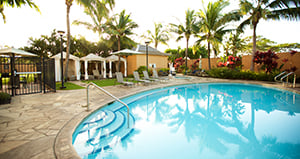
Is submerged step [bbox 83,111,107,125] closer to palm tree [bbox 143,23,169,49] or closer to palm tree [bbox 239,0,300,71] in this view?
palm tree [bbox 239,0,300,71]

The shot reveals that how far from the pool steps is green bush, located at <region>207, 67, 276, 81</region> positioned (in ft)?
41.9

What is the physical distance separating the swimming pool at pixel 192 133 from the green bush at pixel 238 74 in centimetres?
716

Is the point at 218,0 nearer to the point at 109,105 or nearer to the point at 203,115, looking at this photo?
the point at 203,115

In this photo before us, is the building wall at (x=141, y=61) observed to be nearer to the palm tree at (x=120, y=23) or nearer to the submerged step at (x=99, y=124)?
the palm tree at (x=120, y=23)

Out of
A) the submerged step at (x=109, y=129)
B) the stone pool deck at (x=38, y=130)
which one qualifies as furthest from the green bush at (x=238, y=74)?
the stone pool deck at (x=38, y=130)

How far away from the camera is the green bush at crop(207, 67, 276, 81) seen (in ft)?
40.7

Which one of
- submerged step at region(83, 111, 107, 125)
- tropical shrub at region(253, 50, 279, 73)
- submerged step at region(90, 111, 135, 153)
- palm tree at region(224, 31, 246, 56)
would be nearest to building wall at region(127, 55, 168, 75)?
tropical shrub at region(253, 50, 279, 73)

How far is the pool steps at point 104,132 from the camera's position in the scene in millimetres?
3219

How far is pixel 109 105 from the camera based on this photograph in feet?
19.9

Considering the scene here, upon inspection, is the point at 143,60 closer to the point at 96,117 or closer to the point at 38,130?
the point at 96,117

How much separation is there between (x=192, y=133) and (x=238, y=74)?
40.9 feet

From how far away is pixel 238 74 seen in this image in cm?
1398

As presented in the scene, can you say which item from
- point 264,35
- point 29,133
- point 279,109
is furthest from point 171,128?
point 264,35

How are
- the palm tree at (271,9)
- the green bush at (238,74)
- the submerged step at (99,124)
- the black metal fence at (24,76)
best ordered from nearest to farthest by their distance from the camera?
the submerged step at (99,124)
the black metal fence at (24,76)
the palm tree at (271,9)
the green bush at (238,74)
